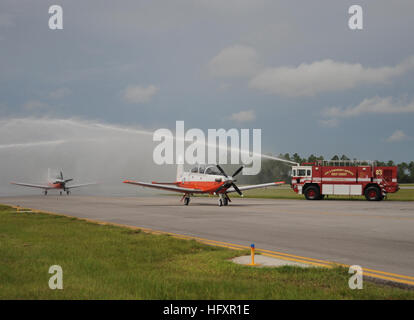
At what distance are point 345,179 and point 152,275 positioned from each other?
35.6 metres

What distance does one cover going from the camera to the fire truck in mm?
38656

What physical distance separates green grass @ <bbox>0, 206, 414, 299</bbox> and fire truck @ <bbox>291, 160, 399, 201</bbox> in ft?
103

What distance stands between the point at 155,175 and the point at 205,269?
199ft

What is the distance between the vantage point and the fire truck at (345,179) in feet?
127

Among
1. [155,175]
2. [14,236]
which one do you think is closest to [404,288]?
[14,236]

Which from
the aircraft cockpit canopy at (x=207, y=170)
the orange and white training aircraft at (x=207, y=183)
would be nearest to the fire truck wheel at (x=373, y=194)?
the orange and white training aircraft at (x=207, y=183)

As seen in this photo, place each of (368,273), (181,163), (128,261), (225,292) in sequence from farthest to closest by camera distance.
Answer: (181,163)
(128,261)
(368,273)
(225,292)

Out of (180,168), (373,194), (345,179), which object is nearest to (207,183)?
(180,168)

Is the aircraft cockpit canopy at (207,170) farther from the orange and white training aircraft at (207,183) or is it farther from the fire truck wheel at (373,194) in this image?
the fire truck wheel at (373,194)

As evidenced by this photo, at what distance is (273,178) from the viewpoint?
161625 millimetres

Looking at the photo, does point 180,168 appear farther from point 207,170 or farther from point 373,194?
point 373,194

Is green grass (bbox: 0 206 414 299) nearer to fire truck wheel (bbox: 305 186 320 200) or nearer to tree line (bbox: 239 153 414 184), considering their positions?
fire truck wheel (bbox: 305 186 320 200)

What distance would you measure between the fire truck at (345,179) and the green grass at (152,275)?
3134 centimetres
